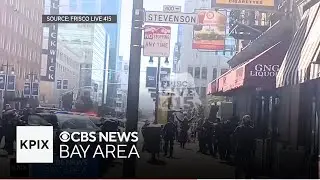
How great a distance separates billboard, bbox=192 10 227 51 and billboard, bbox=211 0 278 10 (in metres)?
0.07

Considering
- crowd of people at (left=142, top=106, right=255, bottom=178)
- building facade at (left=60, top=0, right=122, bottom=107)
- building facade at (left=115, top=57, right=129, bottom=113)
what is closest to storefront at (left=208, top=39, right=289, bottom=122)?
crowd of people at (left=142, top=106, right=255, bottom=178)

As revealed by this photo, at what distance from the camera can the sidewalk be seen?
14.9 ft

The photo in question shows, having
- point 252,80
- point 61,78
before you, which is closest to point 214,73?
point 252,80

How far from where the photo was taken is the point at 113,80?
450 centimetres

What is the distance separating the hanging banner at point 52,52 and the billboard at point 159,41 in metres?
0.72

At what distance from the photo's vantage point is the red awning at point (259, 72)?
448 cm

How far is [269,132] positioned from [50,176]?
1.81m

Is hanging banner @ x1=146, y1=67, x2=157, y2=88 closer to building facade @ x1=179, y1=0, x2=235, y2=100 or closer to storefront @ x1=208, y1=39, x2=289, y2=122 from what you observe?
building facade @ x1=179, y1=0, x2=235, y2=100

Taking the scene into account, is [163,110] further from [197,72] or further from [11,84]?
[11,84]

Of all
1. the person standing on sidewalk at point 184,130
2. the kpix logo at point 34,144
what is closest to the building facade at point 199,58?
the person standing on sidewalk at point 184,130

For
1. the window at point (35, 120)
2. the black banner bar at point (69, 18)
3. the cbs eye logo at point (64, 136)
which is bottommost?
the cbs eye logo at point (64, 136)

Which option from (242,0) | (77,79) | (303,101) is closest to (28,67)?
(77,79)

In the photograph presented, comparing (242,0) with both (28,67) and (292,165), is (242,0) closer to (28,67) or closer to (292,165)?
(292,165)

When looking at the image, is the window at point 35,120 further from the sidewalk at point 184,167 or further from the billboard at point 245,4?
the billboard at point 245,4
